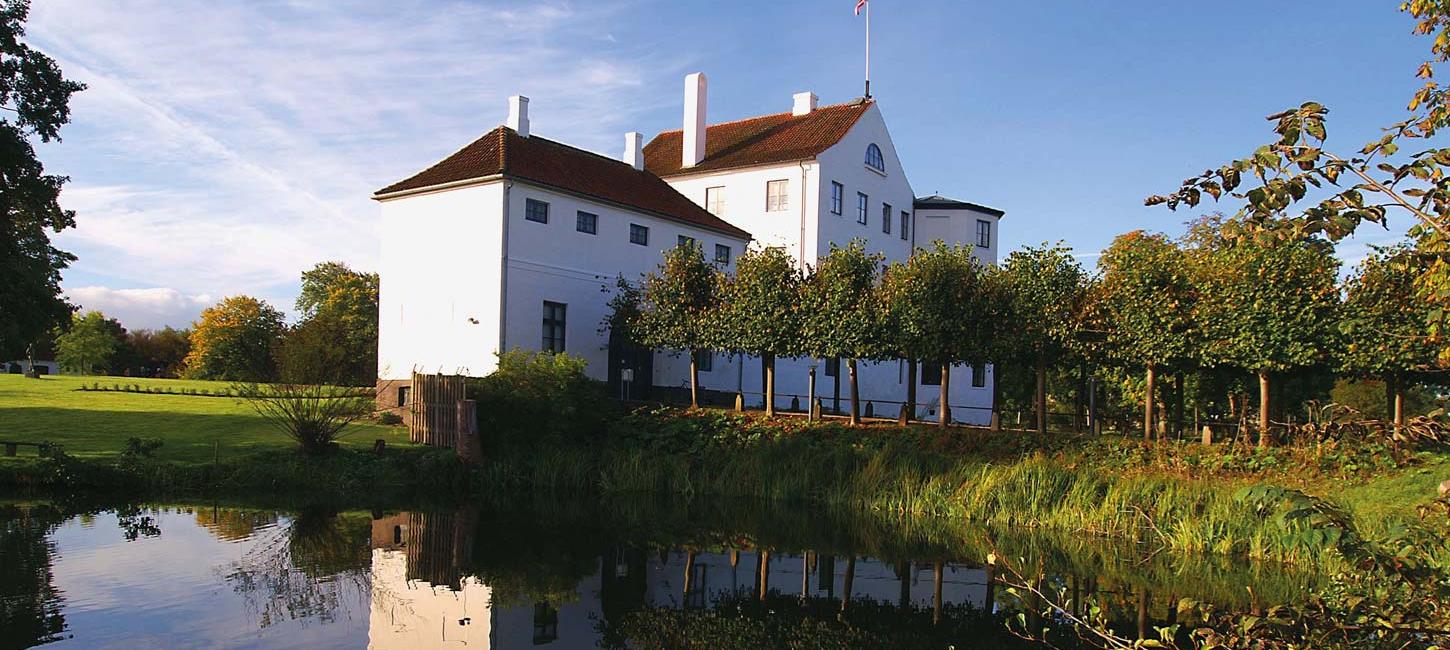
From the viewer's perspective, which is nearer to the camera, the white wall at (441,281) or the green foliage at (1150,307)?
the green foliage at (1150,307)

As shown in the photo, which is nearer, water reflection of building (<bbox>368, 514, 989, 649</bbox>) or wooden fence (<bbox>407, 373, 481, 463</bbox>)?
water reflection of building (<bbox>368, 514, 989, 649</bbox>)

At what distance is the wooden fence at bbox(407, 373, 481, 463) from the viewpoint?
21844 mm

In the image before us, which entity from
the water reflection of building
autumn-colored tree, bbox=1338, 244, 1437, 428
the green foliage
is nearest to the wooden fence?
the water reflection of building

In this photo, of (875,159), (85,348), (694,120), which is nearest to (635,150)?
(694,120)

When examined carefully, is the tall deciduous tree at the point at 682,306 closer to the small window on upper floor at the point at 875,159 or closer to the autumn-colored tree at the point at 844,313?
the autumn-colored tree at the point at 844,313

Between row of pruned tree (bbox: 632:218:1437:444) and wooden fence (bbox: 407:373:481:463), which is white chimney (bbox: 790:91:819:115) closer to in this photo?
row of pruned tree (bbox: 632:218:1437:444)

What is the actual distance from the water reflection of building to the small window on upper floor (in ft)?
82.6

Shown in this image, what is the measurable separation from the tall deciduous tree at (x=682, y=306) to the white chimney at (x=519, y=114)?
6.81 m

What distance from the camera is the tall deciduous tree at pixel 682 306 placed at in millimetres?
26641

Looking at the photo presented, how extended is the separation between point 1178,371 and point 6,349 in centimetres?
2605

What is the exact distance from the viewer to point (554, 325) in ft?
93.9

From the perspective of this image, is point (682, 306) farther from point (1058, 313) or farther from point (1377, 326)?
point (1377, 326)

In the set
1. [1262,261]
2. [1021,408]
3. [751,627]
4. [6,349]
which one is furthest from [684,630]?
[1021,408]

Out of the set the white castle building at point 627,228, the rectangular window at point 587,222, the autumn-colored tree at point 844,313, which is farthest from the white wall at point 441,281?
the autumn-colored tree at point 844,313
